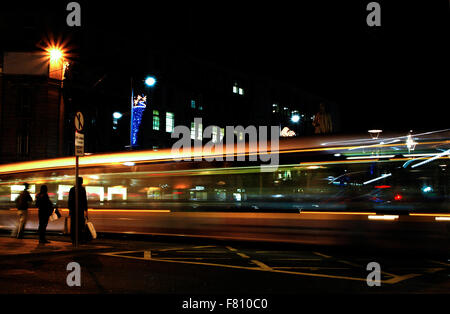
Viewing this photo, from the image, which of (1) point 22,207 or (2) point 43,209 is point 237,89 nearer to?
(1) point 22,207

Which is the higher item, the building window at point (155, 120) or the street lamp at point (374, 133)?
the building window at point (155, 120)

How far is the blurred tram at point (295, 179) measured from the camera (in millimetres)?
10414

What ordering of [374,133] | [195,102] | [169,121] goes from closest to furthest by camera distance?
[374,133] → [169,121] → [195,102]

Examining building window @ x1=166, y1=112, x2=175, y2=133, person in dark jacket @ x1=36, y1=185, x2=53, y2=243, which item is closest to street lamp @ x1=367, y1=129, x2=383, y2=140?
person in dark jacket @ x1=36, y1=185, x2=53, y2=243

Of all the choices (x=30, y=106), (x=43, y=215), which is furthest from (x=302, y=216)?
(x=30, y=106)

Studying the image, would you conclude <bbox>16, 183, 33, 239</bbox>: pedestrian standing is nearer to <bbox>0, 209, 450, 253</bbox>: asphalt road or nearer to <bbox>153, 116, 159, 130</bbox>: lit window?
<bbox>0, 209, 450, 253</bbox>: asphalt road

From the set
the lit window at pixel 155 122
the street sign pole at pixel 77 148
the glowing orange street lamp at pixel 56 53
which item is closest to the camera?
the street sign pole at pixel 77 148

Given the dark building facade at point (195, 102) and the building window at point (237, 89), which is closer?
the dark building facade at point (195, 102)

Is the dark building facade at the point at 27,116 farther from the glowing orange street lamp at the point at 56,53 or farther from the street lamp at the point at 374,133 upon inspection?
the street lamp at the point at 374,133

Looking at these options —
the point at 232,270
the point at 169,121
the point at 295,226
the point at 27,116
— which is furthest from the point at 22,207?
the point at 169,121

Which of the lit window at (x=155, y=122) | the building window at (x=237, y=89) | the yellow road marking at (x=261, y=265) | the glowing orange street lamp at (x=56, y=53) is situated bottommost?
the yellow road marking at (x=261, y=265)

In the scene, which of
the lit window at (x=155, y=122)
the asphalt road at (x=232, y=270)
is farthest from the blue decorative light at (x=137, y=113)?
the asphalt road at (x=232, y=270)

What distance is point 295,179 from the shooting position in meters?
→ 11.9

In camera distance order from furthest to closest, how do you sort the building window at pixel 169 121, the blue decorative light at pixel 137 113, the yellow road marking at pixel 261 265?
the building window at pixel 169 121 → the blue decorative light at pixel 137 113 → the yellow road marking at pixel 261 265
